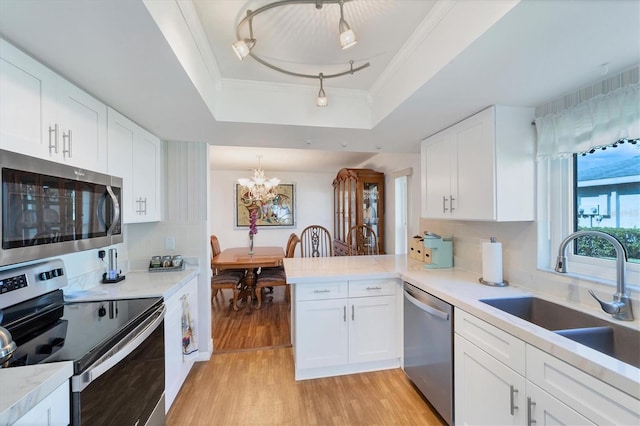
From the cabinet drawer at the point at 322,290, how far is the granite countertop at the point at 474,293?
55mm

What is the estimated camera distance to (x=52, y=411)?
0.82 m

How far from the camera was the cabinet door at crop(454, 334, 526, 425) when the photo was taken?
1.17 meters

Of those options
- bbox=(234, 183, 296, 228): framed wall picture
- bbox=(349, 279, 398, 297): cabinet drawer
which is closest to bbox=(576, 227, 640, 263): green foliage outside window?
bbox=(349, 279, 398, 297): cabinet drawer

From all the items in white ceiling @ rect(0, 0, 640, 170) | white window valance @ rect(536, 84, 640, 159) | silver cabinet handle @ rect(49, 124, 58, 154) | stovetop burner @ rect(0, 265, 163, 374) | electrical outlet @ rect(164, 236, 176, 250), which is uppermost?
white ceiling @ rect(0, 0, 640, 170)

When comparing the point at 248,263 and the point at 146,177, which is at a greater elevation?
the point at 146,177

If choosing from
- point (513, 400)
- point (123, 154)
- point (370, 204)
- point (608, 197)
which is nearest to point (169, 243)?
point (123, 154)

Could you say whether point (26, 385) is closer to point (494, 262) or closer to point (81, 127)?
point (81, 127)

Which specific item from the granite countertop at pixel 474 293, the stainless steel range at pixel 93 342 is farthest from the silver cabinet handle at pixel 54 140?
the granite countertop at pixel 474 293

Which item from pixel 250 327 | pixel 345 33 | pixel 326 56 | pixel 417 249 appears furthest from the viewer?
pixel 250 327

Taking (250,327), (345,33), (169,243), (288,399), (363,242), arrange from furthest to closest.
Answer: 1. (363,242)
2. (250,327)
3. (169,243)
4. (288,399)
5. (345,33)

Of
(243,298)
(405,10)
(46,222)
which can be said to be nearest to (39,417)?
(46,222)

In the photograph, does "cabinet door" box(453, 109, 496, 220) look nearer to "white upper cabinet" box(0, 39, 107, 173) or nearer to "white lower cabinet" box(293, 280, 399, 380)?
"white lower cabinet" box(293, 280, 399, 380)

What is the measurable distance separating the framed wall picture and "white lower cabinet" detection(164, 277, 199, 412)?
326 centimetres

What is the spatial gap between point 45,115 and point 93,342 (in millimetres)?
1012
